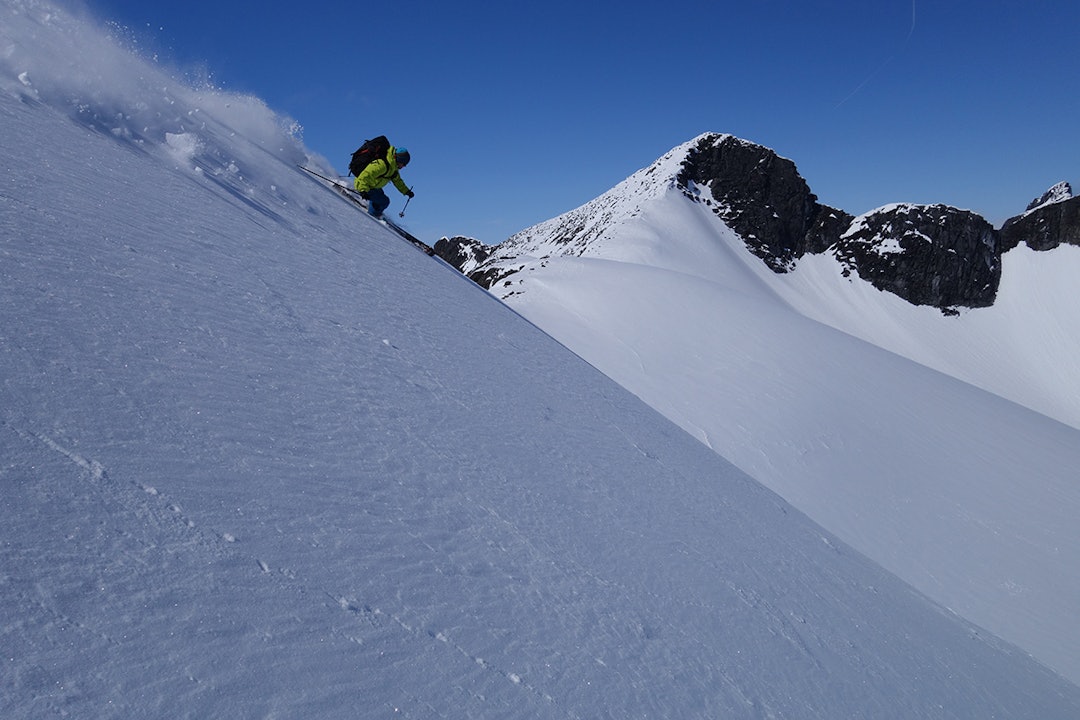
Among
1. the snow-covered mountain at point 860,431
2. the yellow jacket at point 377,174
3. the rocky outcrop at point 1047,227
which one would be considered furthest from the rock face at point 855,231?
the yellow jacket at point 377,174

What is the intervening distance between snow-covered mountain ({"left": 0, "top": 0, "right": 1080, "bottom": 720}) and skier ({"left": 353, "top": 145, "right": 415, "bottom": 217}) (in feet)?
13.4

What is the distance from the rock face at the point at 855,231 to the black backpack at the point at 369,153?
2225 inches

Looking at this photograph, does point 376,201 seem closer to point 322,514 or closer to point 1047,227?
point 322,514

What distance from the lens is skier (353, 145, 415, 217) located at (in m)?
12.4

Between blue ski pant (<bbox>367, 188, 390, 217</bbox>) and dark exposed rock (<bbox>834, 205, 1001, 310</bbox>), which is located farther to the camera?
dark exposed rock (<bbox>834, 205, 1001, 310</bbox>)

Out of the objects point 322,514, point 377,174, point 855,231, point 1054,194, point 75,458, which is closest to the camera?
point 75,458

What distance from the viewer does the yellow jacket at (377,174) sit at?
40.7 ft

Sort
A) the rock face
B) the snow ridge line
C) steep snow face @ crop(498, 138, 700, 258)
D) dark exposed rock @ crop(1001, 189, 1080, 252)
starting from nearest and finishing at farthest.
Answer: the snow ridge line, the rock face, steep snow face @ crop(498, 138, 700, 258), dark exposed rock @ crop(1001, 189, 1080, 252)

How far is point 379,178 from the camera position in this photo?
12508 mm

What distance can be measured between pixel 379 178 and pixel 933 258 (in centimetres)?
7879

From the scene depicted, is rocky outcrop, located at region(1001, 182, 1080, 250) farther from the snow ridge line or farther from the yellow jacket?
the snow ridge line

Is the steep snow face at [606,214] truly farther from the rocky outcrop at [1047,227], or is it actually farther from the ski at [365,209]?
the ski at [365,209]

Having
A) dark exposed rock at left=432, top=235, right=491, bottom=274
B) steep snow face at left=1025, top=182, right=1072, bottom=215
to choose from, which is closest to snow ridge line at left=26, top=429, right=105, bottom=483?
dark exposed rock at left=432, top=235, right=491, bottom=274

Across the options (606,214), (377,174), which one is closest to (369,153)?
(377,174)
